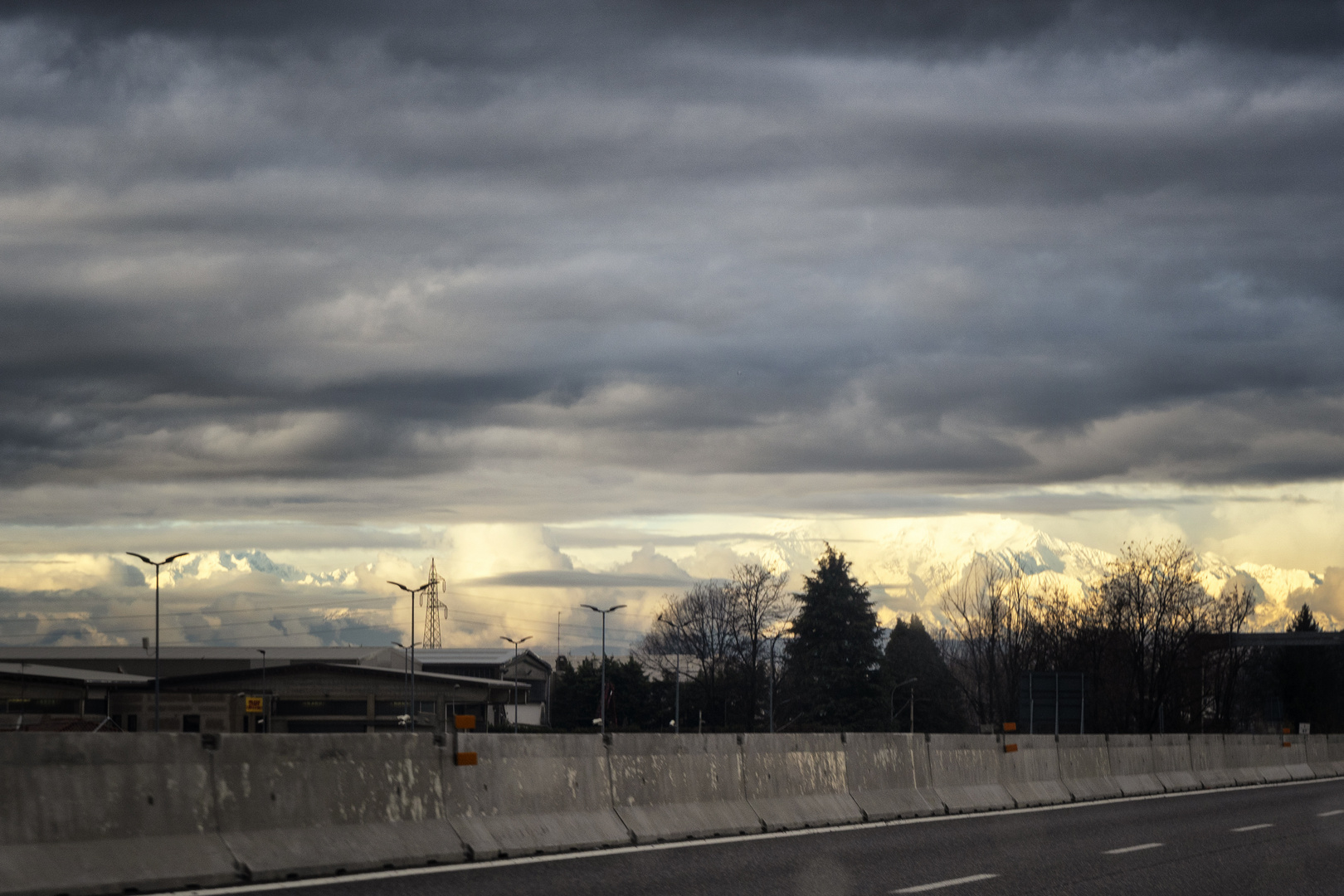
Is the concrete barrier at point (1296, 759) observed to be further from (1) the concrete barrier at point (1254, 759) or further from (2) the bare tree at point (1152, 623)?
(2) the bare tree at point (1152, 623)

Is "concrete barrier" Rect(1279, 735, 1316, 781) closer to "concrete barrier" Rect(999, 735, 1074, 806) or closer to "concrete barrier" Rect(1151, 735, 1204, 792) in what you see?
"concrete barrier" Rect(1151, 735, 1204, 792)

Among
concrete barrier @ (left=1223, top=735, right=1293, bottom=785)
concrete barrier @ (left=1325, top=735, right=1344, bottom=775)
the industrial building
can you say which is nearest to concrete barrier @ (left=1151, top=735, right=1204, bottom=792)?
concrete barrier @ (left=1223, top=735, right=1293, bottom=785)

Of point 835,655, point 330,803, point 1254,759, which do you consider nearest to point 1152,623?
point 835,655

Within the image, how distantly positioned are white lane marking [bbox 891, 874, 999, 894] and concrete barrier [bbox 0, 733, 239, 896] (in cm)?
507

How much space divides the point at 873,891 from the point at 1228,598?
89.8m

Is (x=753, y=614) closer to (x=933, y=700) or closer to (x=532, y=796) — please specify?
(x=933, y=700)

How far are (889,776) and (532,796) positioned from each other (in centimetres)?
781

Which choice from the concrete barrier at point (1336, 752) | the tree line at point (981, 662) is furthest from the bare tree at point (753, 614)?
the concrete barrier at point (1336, 752)

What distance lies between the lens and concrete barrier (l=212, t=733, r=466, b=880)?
11133mm

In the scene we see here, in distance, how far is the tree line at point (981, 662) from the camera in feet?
296

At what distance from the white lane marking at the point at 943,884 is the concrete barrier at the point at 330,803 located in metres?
3.71

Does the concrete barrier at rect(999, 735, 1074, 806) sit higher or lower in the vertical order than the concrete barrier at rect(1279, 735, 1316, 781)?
higher

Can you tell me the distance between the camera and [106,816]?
10.2m

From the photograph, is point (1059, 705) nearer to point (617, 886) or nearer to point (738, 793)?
point (738, 793)
